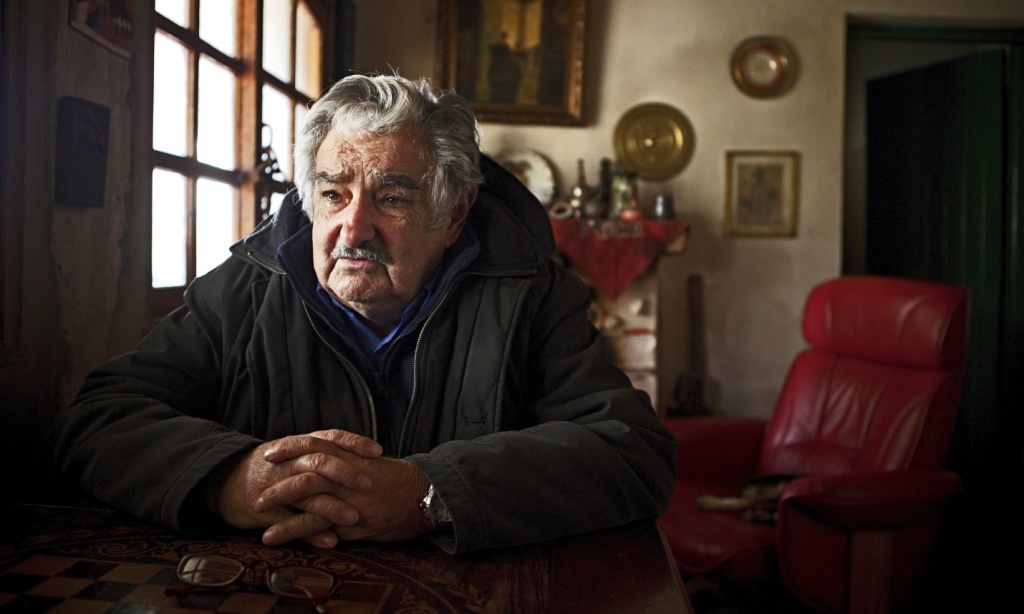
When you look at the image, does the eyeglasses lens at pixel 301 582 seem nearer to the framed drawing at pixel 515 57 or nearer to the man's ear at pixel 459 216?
the man's ear at pixel 459 216

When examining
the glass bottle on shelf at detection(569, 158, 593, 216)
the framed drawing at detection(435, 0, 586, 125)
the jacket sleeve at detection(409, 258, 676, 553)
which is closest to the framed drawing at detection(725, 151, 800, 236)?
the glass bottle on shelf at detection(569, 158, 593, 216)

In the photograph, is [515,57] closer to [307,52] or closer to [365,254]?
[307,52]

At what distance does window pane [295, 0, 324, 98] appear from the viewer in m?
3.12

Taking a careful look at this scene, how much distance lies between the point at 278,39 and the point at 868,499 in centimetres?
251

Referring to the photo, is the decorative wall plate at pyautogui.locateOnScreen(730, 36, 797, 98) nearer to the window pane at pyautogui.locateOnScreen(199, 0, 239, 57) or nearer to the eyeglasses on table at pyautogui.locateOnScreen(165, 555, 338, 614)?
the window pane at pyautogui.locateOnScreen(199, 0, 239, 57)

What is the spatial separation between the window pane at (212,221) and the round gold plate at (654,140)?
224 cm

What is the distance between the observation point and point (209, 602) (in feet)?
2.56

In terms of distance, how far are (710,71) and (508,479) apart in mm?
3519

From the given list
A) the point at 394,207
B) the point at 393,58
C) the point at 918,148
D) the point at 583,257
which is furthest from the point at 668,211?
the point at 394,207

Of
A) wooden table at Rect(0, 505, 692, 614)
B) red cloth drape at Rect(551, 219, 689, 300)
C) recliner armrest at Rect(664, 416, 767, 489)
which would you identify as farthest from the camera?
red cloth drape at Rect(551, 219, 689, 300)

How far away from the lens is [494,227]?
1425mm

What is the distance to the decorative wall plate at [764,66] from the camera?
396 cm

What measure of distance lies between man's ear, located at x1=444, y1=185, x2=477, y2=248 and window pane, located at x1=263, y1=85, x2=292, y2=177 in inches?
55.7

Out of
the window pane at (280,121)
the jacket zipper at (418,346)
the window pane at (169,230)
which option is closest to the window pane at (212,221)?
the window pane at (169,230)
